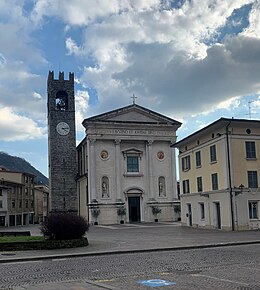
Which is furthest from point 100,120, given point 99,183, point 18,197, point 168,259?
point 168,259

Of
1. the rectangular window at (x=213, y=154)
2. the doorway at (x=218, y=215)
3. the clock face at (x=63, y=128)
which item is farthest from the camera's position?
the clock face at (x=63, y=128)

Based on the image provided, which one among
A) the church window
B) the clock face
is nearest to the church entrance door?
the church window

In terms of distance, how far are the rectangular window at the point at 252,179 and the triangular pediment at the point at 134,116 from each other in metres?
25.9

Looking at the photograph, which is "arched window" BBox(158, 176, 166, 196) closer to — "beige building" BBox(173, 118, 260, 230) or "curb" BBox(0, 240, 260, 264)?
"beige building" BBox(173, 118, 260, 230)

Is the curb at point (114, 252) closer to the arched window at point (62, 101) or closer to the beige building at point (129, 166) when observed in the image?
the beige building at point (129, 166)

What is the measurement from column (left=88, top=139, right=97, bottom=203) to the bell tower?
28.9ft

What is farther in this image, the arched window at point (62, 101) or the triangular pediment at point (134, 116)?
the arched window at point (62, 101)

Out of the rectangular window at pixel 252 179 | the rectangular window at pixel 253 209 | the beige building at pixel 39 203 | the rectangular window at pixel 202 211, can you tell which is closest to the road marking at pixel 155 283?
the rectangular window at pixel 253 209

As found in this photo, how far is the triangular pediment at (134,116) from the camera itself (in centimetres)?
5803

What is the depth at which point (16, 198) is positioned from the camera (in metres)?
77.9

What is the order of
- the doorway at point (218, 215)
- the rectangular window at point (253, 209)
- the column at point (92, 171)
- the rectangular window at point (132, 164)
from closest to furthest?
the rectangular window at point (253, 209) → the doorway at point (218, 215) → the column at point (92, 171) → the rectangular window at point (132, 164)

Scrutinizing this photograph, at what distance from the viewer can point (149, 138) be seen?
59.3 meters

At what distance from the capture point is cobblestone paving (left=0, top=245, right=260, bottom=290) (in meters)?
10.6

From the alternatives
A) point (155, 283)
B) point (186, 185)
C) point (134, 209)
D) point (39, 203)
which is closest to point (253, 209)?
point (186, 185)
